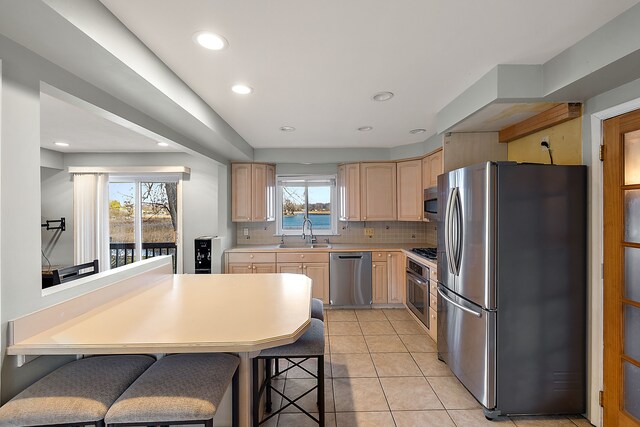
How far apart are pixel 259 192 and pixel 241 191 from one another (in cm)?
27

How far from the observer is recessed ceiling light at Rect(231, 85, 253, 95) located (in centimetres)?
216

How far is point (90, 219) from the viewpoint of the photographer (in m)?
4.29

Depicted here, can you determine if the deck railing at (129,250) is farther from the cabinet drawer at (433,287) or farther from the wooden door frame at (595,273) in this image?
the wooden door frame at (595,273)

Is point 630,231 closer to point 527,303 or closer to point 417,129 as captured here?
point 527,303

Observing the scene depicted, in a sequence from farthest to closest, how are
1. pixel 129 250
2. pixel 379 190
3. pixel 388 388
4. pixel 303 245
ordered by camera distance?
pixel 303 245
pixel 129 250
pixel 379 190
pixel 388 388

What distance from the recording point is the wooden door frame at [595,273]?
1.90 meters

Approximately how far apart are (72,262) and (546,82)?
5968 mm

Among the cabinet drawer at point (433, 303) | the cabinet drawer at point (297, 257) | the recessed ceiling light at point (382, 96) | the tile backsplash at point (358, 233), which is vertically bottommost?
the cabinet drawer at point (433, 303)

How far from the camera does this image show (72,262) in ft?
14.2

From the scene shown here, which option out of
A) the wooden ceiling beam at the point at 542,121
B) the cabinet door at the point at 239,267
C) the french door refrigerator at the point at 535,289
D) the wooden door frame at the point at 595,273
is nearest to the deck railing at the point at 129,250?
the cabinet door at the point at 239,267

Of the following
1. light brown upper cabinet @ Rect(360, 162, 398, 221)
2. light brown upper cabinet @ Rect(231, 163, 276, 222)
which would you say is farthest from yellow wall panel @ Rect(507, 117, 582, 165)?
light brown upper cabinet @ Rect(231, 163, 276, 222)

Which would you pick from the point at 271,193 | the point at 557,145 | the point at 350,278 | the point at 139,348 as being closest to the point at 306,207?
the point at 271,193

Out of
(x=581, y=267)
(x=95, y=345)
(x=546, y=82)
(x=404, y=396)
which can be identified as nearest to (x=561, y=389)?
(x=581, y=267)

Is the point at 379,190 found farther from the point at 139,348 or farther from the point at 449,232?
the point at 139,348
